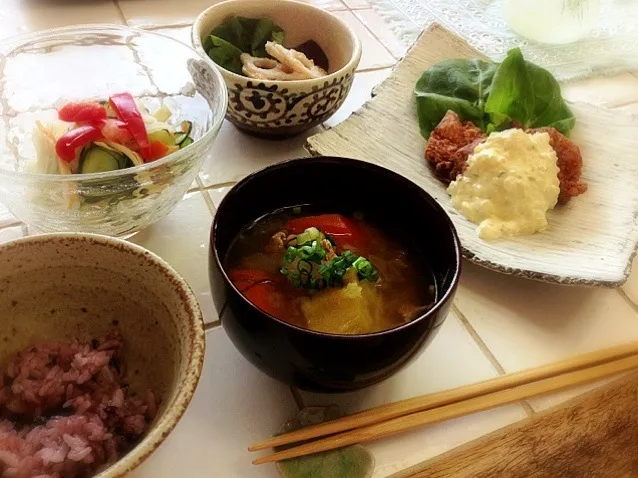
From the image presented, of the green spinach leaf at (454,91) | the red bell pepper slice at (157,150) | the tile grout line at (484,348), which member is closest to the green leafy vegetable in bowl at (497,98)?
the green spinach leaf at (454,91)

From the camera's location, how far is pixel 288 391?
0.80 m

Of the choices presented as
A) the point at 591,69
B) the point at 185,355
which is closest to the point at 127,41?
the point at 185,355

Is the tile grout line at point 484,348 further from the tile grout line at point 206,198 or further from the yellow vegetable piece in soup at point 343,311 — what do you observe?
the tile grout line at point 206,198

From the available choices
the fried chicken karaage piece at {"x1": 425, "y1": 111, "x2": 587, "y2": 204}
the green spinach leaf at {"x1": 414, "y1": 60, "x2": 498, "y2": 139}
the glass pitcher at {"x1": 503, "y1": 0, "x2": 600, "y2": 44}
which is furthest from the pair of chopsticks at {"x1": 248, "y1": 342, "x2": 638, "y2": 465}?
the glass pitcher at {"x1": 503, "y1": 0, "x2": 600, "y2": 44}

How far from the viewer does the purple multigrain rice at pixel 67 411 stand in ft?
1.96

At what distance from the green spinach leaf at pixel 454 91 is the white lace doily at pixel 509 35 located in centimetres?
31

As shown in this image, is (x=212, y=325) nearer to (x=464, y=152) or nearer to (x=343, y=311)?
(x=343, y=311)

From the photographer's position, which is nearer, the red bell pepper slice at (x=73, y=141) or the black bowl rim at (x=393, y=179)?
the black bowl rim at (x=393, y=179)

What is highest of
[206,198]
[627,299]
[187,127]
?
[187,127]

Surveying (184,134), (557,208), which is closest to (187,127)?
(184,134)

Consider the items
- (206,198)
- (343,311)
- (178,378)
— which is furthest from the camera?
(206,198)

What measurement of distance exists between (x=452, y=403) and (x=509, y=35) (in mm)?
1338

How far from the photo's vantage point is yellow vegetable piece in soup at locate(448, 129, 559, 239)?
41.8 inches

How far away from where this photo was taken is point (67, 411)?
0.68 m
